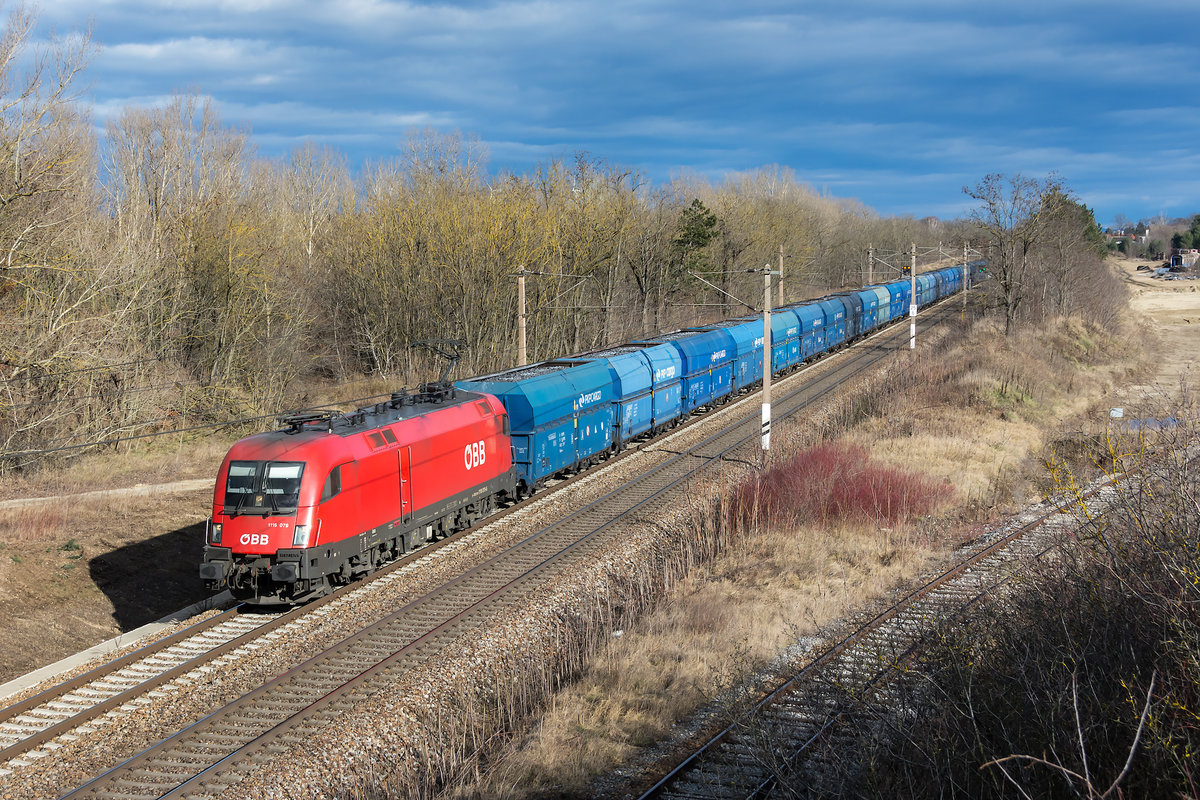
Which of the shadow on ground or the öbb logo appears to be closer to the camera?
the shadow on ground

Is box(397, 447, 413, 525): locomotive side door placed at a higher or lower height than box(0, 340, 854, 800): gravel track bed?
higher

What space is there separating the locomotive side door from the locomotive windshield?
8.19 ft

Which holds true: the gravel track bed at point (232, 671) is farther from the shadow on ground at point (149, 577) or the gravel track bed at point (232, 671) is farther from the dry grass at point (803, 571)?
the dry grass at point (803, 571)

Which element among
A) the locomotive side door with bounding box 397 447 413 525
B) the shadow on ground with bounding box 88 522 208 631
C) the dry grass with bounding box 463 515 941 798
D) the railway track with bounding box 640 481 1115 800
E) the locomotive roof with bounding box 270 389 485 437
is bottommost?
the shadow on ground with bounding box 88 522 208 631

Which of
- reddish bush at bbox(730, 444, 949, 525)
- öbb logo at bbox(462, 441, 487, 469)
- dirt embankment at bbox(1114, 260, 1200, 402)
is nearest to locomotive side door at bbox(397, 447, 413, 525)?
öbb logo at bbox(462, 441, 487, 469)

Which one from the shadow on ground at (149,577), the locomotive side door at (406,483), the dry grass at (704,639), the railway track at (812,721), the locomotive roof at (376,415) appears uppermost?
the locomotive roof at (376,415)

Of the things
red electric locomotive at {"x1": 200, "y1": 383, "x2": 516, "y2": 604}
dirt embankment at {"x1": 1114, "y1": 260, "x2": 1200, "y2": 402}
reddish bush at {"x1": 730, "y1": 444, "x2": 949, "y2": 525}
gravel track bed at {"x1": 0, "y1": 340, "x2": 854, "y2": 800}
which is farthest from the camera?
dirt embankment at {"x1": 1114, "y1": 260, "x2": 1200, "y2": 402}

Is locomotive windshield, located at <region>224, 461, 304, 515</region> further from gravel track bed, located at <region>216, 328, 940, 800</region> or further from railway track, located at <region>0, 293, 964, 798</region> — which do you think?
gravel track bed, located at <region>216, 328, 940, 800</region>

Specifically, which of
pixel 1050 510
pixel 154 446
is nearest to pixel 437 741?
pixel 1050 510

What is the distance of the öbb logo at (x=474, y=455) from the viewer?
18469 mm

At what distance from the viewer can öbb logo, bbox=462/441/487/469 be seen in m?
18.5

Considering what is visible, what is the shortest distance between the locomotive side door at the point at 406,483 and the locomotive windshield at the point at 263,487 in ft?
8.19

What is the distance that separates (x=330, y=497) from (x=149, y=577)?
6.56m

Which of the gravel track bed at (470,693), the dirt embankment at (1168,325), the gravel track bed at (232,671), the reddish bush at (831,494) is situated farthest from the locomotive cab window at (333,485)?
the dirt embankment at (1168,325)
